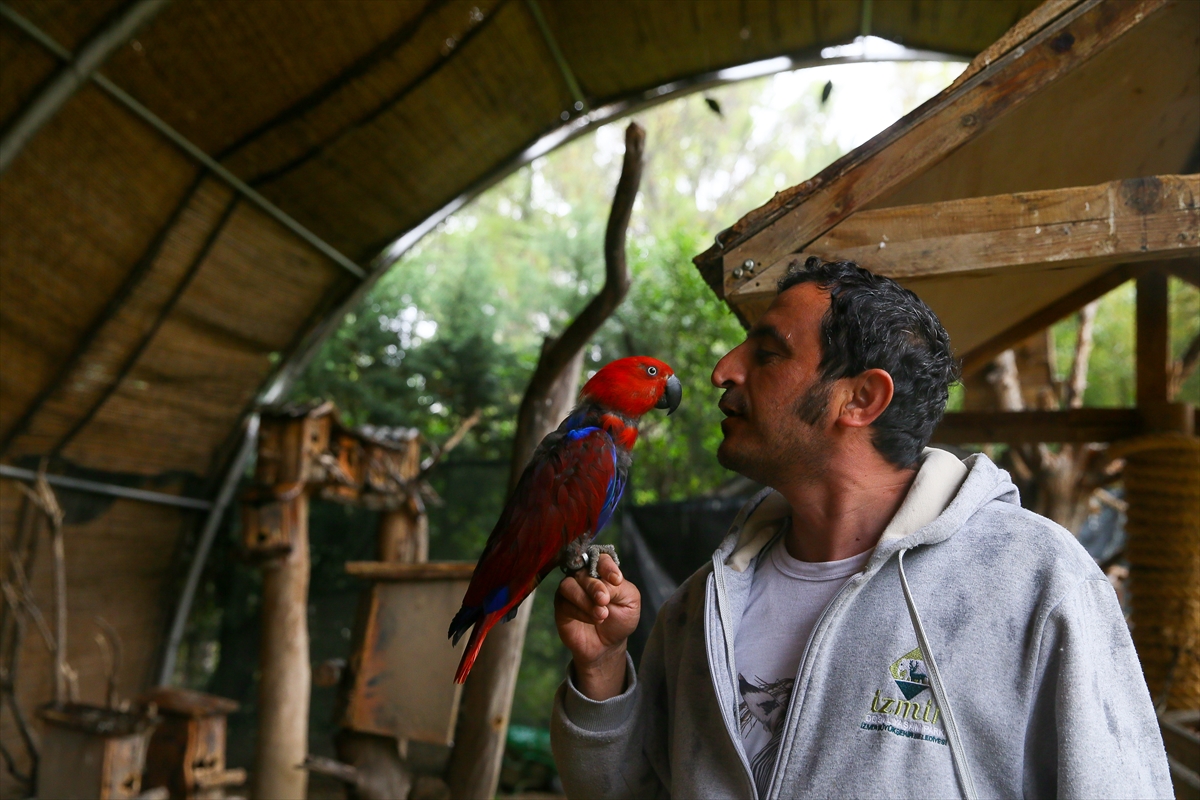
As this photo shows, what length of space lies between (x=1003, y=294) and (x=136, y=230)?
148 inches

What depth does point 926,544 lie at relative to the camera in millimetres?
1084

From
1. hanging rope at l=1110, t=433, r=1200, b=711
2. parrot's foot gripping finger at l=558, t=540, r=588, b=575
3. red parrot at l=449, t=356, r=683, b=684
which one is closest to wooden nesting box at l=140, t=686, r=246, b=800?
red parrot at l=449, t=356, r=683, b=684

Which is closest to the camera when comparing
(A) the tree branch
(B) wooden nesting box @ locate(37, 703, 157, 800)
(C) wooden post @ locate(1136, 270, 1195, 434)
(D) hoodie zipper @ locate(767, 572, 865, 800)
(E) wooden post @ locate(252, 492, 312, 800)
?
(D) hoodie zipper @ locate(767, 572, 865, 800)

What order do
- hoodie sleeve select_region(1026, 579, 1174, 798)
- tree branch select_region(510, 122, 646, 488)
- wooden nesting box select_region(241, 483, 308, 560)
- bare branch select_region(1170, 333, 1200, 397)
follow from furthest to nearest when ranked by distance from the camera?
bare branch select_region(1170, 333, 1200, 397) → wooden nesting box select_region(241, 483, 308, 560) → tree branch select_region(510, 122, 646, 488) → hoodie sleeve select_region(1026, 579, 1174, 798)

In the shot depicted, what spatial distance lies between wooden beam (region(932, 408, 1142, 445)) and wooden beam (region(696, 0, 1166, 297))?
175cm

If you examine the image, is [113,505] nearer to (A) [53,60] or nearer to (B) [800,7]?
(A) [53,60]

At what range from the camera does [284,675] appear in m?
3.67

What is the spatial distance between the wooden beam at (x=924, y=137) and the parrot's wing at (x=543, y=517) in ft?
1.26

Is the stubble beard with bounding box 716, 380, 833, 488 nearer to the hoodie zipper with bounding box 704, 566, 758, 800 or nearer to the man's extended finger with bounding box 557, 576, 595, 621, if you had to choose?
the hoodie zipper with bounding box 704, 566, 758, 800

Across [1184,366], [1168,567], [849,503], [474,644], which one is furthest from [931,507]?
[1184,366]

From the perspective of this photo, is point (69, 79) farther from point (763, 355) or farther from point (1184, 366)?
point (1184, 366)

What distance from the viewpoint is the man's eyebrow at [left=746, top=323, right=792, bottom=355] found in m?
1.24

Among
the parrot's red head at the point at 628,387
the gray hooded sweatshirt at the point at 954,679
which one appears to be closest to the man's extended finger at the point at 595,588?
the gray hooded sweatshirt at the point at 954,679

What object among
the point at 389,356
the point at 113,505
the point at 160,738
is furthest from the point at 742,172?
the point at 160,738
